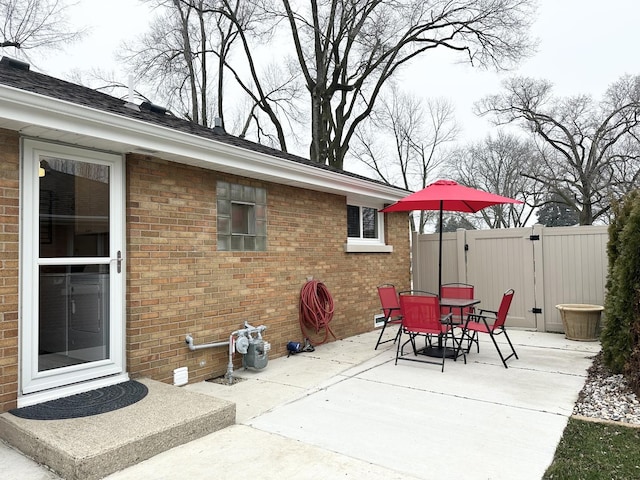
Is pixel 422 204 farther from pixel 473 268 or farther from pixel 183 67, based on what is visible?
pixel 183 67

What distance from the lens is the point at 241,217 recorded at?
5.60m

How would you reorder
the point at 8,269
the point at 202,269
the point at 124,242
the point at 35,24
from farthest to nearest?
the point at 35,24 → the point at 202,269 → the point at 124,242 → the point at 8,269

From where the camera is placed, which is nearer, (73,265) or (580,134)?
(73,265)

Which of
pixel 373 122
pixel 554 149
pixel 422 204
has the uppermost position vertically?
pixel 373 122

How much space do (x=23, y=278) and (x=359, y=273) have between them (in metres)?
5.43

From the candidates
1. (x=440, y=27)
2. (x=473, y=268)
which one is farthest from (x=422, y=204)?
(x=440, y=27)

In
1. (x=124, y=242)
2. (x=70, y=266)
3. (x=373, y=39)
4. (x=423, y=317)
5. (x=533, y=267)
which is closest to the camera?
(x=70, y=266)

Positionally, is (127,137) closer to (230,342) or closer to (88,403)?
(88,403)

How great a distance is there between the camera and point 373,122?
23453 millimetres

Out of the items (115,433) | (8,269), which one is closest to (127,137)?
(8,269)

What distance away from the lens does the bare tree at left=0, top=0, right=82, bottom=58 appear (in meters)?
13.0

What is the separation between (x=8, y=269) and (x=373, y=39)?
51.3 feet

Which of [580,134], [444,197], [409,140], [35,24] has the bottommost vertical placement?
[444,197]

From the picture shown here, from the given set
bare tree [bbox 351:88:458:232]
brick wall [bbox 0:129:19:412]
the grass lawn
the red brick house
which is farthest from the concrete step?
bare tree [bbox 351:88:458:232]
